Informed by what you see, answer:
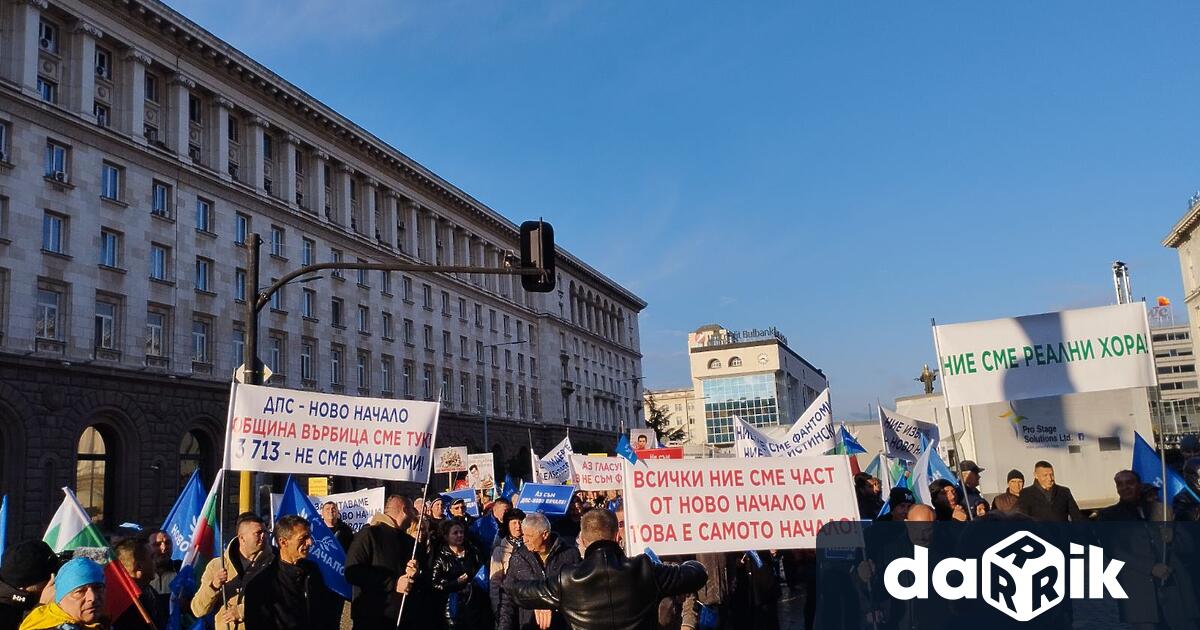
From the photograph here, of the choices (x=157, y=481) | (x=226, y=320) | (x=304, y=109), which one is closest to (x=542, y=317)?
(x=304, y=109)

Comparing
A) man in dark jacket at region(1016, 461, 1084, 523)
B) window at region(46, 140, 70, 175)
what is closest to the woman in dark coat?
man in dark jacket at region(1016, 461, 1084, 523)

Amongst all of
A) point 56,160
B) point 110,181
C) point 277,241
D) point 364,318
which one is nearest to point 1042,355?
point 56,160

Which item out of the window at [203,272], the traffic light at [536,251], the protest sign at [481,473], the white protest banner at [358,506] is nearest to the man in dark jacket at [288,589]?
the traffic light at [536,251]

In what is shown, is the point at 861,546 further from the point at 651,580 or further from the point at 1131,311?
the point at 1131,311

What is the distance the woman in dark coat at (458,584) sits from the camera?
8.32 meters

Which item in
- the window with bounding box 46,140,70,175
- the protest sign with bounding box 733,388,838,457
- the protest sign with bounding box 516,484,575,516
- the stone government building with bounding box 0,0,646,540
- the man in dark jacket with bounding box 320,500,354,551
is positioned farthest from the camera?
the window with bounding box 46,140,70,175

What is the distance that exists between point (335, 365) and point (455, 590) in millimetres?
39965

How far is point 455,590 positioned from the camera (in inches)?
330

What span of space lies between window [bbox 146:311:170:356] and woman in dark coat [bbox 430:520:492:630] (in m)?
29.0

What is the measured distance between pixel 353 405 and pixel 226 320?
31843 millimetres

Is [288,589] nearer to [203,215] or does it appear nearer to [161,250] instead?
[161,250]

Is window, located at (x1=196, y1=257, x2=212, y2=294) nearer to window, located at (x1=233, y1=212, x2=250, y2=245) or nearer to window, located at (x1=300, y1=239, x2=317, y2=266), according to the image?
window, located at (x1=233, y1=212, x2=250, y2=245)

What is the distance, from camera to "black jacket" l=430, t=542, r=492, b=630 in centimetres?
830

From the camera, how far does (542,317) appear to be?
7369cm
